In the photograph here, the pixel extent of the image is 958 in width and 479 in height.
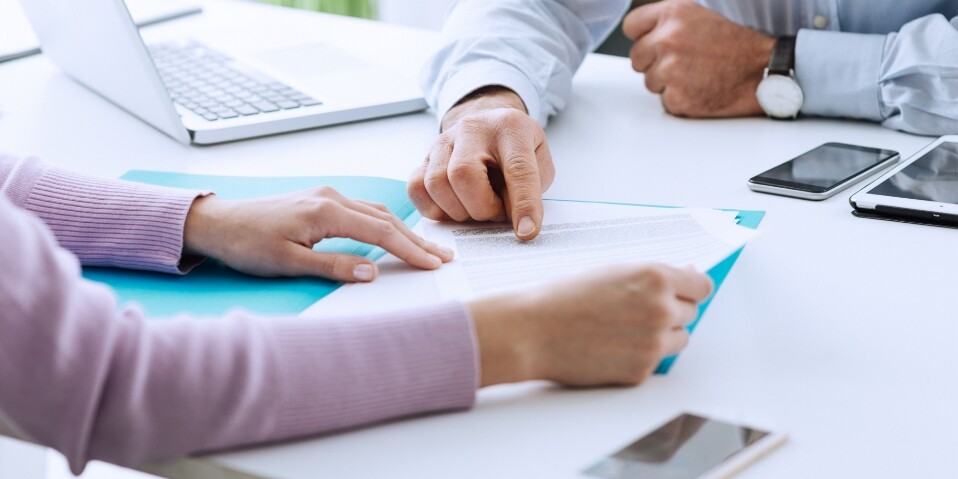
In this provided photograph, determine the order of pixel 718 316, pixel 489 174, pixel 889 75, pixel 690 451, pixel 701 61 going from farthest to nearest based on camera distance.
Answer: pixel 701 61 < pixel 889 75 < pixel 489 174 < pixel 718 316 < pixel 690 451

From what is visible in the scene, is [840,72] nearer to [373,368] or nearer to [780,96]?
[780,96]

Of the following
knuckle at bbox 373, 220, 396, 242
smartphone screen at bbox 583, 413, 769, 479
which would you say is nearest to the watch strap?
knuckle at bbox 373, 220, 396, 242

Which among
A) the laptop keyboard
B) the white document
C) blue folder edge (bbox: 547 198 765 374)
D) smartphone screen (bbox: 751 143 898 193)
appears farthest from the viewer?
the laptop keyboard

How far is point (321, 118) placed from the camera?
120 centimetres

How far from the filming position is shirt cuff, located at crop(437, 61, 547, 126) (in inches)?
44.9

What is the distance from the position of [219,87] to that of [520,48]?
387 mm

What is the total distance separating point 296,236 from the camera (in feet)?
2.59

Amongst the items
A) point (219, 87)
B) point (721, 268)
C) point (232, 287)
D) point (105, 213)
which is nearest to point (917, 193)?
point (721, 268)

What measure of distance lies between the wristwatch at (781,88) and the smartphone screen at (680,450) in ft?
2.26

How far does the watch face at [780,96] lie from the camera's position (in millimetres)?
1177

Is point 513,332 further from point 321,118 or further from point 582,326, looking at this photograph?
point 321,118

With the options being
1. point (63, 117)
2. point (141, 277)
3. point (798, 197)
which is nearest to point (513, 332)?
point (141, 277)

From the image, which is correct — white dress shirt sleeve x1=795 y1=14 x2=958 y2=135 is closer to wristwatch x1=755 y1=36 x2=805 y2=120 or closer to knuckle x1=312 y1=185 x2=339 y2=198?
wristwatch x1=755 y1=36 x2=805 y2=120

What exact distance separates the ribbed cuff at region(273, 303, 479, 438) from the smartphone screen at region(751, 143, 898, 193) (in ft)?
1.56
